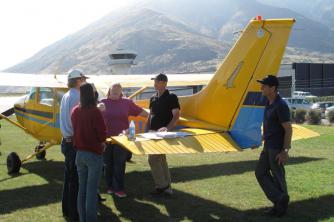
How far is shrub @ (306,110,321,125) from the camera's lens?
22.2 m

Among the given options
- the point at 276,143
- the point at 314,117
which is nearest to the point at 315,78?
the point at 314,117

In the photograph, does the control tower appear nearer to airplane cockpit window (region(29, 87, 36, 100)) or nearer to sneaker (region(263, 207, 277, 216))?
airplane cockpit window (region(29, 87, 36, 100))

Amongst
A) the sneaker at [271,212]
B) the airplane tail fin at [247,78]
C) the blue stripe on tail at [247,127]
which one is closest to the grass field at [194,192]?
the sneaker at [271,212]

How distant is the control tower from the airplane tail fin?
199ft

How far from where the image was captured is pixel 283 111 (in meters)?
5.52

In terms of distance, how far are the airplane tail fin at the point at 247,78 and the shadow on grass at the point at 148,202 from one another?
1.10 metres

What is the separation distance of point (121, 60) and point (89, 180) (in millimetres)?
63053

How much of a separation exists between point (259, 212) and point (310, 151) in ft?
20.4

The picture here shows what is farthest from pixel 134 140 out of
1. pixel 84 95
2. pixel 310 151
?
pixel 310 151

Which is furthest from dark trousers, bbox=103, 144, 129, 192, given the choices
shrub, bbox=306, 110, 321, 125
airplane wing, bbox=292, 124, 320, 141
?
shrub, bbox=306, 110, 321, 125

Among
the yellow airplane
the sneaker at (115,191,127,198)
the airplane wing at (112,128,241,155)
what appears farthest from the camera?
the sneaker at (115,191,127,198)

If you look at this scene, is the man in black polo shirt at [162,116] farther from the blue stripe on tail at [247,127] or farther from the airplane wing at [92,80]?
the airplane wing at [92,80]

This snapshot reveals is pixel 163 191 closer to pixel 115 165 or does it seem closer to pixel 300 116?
pixel 115 165

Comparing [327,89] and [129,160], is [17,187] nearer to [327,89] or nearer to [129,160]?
[129,160]
